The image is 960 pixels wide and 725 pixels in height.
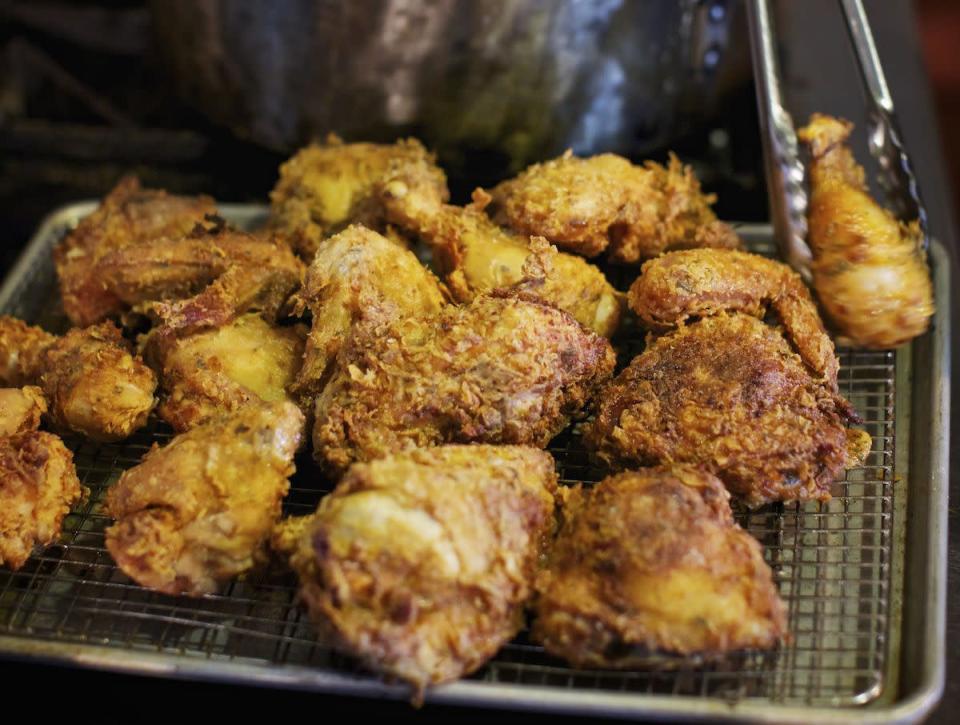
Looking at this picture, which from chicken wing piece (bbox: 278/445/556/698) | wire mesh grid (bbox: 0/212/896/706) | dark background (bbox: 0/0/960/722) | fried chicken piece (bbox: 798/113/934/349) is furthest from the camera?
dark background (bbox: 0/0/960/722)

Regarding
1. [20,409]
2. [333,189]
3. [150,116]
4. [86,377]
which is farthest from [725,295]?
[150,116]

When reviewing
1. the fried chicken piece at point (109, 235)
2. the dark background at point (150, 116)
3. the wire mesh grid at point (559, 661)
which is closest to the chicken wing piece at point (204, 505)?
the wire mesh grid at point (559, 661)

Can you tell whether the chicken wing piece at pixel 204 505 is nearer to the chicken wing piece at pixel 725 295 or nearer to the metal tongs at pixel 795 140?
the chicken wing piece at pixel 725 295

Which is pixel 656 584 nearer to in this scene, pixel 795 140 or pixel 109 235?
pixel 795 140

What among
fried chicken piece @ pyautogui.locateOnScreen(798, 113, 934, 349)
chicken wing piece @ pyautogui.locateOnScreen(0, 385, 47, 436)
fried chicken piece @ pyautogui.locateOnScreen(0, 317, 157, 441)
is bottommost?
chicken wing piece @ pyautogui.locateOnScreen(0, 385, 47, 436)

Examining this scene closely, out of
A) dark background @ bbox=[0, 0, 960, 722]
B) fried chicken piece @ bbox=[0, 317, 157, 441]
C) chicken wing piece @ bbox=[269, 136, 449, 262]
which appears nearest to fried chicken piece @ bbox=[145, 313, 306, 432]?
fried chicken piece @ bbox=[0, 317, 157, 441]

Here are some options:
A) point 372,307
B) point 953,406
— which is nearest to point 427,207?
point 372,307

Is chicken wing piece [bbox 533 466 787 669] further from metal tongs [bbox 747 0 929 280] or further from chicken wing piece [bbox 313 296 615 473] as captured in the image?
metal tongs [bbox 747 0 929 280]
